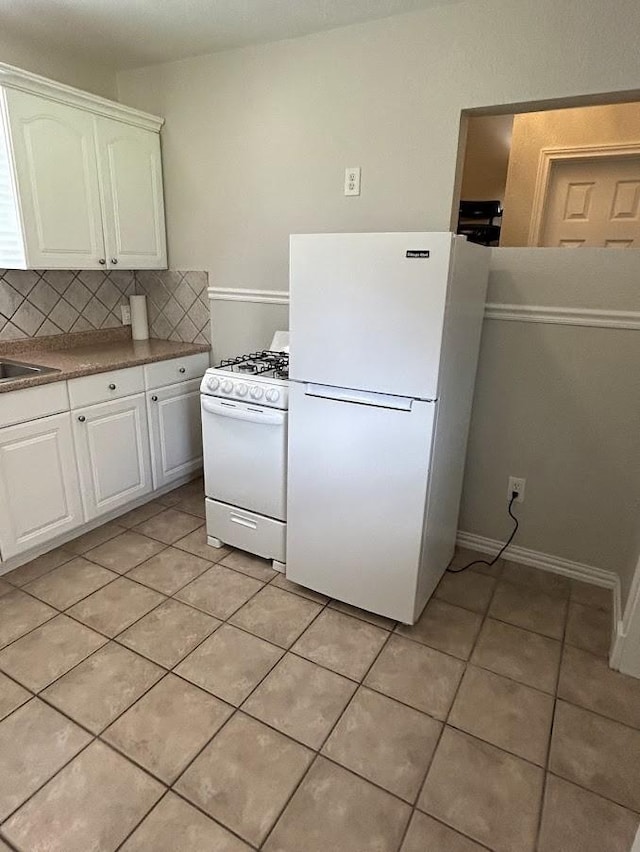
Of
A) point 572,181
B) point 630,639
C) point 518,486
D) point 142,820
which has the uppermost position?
point 572,181

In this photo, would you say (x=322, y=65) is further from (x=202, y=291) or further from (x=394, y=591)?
(x=394, y=591)

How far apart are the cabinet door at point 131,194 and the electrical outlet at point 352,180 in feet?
3.91

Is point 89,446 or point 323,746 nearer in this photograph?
point 323,746

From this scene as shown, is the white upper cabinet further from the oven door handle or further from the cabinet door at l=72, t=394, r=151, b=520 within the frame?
the oven door handle

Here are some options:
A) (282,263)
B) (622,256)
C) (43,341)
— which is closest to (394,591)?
(622,256)

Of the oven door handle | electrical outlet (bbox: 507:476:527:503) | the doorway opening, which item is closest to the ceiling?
the doorway opening

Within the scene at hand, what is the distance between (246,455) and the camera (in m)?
2.19

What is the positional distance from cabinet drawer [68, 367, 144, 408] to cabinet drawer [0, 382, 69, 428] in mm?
53

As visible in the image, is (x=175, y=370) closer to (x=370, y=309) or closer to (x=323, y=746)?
(x=370, y=309)

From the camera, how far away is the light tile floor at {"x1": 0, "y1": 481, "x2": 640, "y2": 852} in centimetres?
125

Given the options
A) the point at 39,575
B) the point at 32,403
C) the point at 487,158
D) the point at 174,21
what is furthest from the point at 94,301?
the point at 487,158

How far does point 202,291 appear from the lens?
2932 mm

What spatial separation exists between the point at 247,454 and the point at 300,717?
41.3 inches

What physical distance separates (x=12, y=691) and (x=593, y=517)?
2.33 m
